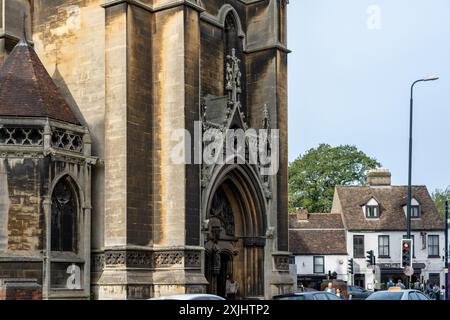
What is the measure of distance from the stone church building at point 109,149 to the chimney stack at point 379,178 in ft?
123

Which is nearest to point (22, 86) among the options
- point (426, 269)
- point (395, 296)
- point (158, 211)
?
point (158, 211)

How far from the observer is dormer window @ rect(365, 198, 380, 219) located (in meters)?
61.4

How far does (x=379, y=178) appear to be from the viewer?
64125mm

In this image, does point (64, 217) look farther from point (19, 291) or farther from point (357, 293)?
point (357, 293)

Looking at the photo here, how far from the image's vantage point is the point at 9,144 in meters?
22.9

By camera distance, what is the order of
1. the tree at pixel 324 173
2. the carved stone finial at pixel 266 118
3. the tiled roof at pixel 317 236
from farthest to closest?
the tree at pixel 324 173
the tiled roof at pixel 317 236
the carved stone finial at pixel 266 118

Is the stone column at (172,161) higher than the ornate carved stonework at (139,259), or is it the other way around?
the stone column at (172,161)

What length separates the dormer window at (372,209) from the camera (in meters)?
61.4

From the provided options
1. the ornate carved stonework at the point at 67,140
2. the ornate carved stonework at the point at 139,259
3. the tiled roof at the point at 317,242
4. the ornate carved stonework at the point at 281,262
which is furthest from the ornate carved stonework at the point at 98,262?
the tiled roof at the point at 317,242

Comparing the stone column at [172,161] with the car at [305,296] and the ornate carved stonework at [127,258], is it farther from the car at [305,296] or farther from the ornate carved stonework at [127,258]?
the car at [305,296]

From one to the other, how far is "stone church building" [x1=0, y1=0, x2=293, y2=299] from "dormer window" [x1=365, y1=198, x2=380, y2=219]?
116ft

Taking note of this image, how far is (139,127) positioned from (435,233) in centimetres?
4165

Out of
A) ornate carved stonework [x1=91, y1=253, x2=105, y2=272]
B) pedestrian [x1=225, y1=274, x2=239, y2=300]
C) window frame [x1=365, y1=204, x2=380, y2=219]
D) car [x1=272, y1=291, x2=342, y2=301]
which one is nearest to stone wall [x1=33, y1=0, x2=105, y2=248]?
ornate carved stonework [x1=91, y1=253, x2=105, y2=272]
